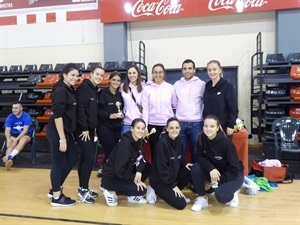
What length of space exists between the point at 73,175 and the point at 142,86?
166 centimetres

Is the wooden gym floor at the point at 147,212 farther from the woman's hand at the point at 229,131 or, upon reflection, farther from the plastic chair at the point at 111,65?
the plastic chair at the point at 111,65

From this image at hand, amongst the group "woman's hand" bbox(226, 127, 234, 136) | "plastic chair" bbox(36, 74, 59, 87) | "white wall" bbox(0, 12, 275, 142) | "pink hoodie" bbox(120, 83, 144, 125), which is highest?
"white wall" bbox(0, 12, 275, 142)

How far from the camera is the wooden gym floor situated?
2.43m

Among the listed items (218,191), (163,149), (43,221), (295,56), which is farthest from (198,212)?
(295,56)

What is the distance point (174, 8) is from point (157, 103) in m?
3.79

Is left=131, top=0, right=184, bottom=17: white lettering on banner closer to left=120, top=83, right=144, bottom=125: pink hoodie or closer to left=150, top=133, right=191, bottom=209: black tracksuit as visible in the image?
left=120, top=83, right=144, bottom=125: pink hoodie

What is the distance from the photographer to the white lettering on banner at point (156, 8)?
20.3 feet

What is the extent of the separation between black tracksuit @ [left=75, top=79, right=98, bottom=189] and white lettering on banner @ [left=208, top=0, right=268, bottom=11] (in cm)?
412

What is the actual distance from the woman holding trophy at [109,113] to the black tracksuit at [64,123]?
0.41 m

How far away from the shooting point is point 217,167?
279cm

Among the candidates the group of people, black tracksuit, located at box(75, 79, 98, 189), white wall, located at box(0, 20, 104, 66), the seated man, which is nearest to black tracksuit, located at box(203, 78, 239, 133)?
the group of people

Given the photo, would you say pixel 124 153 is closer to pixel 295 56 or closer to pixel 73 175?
pixel 73 175

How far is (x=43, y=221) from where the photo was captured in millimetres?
2447

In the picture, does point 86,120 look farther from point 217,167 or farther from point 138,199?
point 217,167
